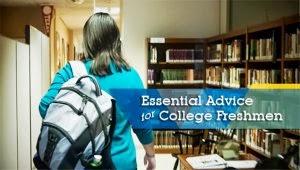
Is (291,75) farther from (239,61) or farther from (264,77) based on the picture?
(239,61)

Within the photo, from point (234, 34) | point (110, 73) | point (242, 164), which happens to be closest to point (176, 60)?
point (234, 34)

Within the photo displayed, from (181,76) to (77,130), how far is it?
4.93ft

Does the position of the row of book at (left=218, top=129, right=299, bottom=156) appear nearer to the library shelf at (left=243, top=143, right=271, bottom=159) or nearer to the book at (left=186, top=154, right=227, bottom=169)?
the library shelf at (left=243, top=143, right=271, bottom=159)

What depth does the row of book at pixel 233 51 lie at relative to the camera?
3.98 m

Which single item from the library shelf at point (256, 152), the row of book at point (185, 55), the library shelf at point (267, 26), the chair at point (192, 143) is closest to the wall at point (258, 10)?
the library shelf at point (267, 26)

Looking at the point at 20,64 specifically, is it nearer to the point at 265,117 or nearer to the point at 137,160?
the point at 137,160

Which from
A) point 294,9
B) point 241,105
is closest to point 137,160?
point 241,105

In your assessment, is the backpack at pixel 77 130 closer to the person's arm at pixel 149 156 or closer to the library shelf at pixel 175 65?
the person's arm at pixel 149 156

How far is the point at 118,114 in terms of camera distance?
2291 millimetres

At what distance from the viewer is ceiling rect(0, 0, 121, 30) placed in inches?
109

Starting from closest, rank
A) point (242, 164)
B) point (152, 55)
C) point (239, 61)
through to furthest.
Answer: point (242, 164) → point (152, 55) → point (239, 61)

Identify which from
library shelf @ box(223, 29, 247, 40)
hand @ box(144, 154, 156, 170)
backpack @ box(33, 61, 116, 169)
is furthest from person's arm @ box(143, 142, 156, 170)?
library shelf @ box(223, 29, 247, 40)

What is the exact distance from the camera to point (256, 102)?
2.83 meters

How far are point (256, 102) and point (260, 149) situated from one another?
33.7 inches
